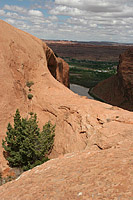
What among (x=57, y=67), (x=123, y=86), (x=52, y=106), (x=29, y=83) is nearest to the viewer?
(x=52, y=106)

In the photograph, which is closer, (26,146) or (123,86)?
(26,146)

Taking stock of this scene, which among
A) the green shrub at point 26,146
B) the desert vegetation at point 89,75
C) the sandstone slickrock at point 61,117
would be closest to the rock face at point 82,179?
the sandstone slickrock at point 61,117

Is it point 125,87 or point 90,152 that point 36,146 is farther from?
point 125,87

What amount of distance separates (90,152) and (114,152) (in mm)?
1360

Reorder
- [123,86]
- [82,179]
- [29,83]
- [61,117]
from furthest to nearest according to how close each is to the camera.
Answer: [123,86], [29,83], [61,117], [82,179]

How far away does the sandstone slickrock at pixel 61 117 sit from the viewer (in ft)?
23.6

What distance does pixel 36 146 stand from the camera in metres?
13.1

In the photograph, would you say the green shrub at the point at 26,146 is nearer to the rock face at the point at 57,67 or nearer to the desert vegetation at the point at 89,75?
the rock face at the point at 57,67

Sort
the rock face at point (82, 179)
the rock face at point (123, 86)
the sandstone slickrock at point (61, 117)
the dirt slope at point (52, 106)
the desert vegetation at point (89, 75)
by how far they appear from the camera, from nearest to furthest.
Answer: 1. the rock face at point (82, 179)
2. the sandstone slickrock at point (61, 117)
3. the dirt slope at point (52, 106)
4. the rock face at point (123, 86)
5. the desert vegetation at point (89, 75)

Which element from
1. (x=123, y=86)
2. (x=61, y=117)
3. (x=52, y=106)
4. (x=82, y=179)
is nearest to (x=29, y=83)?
(x=52, y=106)

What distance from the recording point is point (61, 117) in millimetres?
15422

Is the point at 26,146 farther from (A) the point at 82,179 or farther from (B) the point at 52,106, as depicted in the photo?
(A) the point at 82,179

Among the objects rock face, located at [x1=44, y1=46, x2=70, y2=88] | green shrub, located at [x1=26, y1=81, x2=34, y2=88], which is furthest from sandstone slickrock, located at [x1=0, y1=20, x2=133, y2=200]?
rock face, located at [x1=44, y1=46, x2=70, y2=88]

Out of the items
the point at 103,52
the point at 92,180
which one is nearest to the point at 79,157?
the point at 92,180
